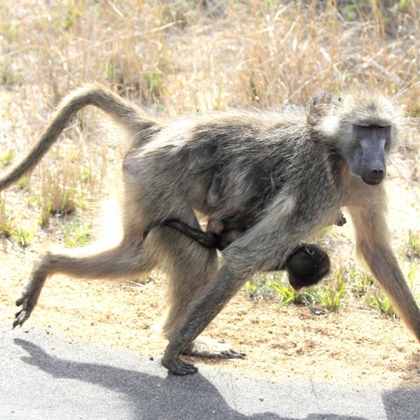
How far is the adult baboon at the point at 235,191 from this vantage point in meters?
4.05

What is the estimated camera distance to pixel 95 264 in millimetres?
4434

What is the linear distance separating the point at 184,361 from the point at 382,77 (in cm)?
383

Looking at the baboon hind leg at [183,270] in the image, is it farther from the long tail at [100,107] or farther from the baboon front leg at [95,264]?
the long tail at [100,107]

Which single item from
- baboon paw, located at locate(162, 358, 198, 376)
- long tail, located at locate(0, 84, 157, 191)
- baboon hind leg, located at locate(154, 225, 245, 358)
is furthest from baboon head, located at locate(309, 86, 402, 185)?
baboon paw, located at locate(162, 358, 198, 376)

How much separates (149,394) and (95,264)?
83cm

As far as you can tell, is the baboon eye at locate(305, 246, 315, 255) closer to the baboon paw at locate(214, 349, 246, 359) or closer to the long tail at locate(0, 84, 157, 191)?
the baboon paw at locate(214, 349, 246, 359)

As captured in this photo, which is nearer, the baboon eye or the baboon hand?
the baboon hand

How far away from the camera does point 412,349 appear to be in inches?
181

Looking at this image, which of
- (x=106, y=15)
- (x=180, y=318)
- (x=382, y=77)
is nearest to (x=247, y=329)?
(x=180, y=318)

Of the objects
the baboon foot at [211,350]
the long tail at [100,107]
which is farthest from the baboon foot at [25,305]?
the baboon foot at [211,350]

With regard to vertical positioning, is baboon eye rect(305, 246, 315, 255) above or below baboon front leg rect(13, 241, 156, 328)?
above

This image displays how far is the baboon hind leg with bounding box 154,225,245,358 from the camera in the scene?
4258 millimetres

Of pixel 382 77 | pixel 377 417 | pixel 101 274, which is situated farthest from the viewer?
pixel 382 77

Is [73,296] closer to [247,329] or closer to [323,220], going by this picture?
[247,329]
